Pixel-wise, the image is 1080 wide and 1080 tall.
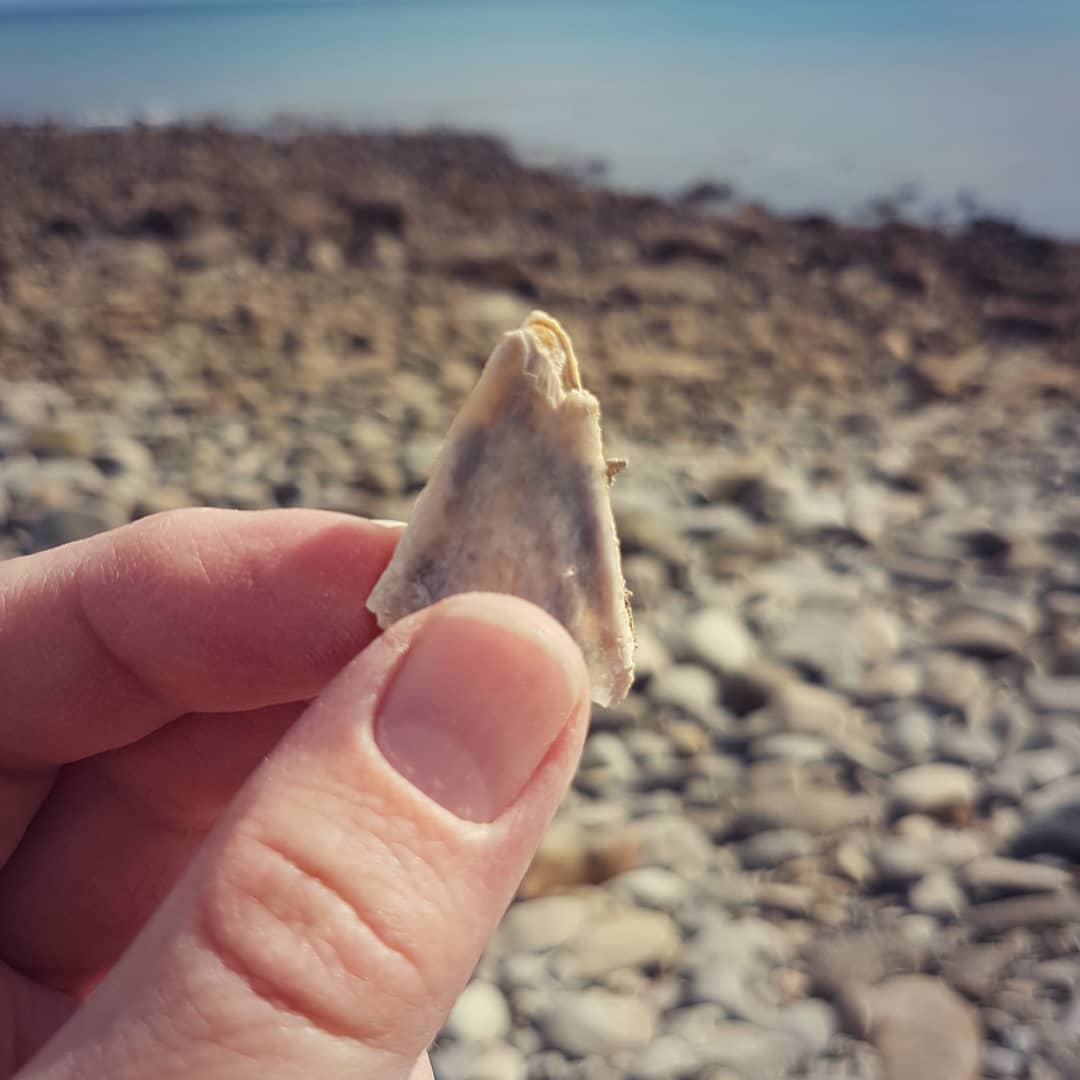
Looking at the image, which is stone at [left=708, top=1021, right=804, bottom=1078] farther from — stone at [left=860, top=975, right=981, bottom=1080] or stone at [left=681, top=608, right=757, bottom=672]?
stone at [left=681, top=608, right=757, bottom=672]

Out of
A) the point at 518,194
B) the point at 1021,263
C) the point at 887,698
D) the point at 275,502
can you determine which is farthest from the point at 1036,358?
the point at 518,194

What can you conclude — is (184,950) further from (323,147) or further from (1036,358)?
(323,147)

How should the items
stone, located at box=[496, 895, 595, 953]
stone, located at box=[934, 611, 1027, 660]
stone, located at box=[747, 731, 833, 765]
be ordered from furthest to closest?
stone, located at box=[934, 611, 1027, 660] < stone, located at box=[747, 731, 833, 765] < stone, located at box=[496, 895, 595, 953]

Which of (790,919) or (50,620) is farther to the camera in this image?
(790,919)

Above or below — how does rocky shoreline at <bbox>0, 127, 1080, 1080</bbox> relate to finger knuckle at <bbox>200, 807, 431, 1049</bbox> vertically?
below

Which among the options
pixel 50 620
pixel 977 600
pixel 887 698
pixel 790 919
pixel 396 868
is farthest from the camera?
pixel 977 600

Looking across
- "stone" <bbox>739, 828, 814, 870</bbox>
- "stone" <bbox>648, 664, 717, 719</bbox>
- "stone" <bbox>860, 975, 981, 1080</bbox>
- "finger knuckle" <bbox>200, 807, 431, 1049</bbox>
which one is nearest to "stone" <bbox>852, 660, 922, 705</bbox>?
"stone" <bbox>648, 664, 717, 719</bbox>

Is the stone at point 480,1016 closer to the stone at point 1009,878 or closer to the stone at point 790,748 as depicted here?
the stone at point 790,748
